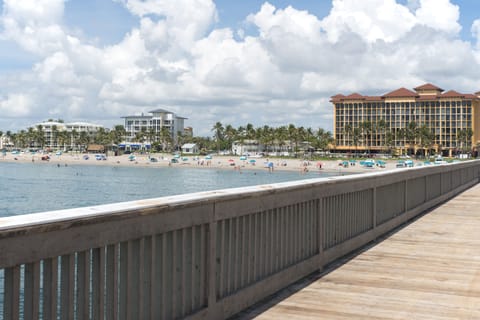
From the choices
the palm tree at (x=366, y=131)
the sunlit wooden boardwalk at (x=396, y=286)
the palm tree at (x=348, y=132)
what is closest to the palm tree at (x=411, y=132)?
the palm tree at (x=366, y=131)

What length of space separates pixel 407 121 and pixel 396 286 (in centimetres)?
17406

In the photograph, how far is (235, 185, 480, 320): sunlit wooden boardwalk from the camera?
510 centimetres

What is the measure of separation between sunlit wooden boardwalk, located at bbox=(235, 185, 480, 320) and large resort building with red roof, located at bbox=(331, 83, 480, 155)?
163m

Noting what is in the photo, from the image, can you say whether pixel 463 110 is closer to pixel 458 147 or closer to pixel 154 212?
pixel 458 147

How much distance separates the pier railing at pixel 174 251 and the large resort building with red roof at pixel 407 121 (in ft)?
542

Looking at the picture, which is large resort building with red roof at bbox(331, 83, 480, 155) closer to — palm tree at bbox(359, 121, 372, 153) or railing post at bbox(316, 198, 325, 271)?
palm tree at bbox(359, 121, 372, 153)

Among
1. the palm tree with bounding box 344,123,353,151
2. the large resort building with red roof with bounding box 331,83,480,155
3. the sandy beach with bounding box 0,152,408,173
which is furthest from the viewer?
the palm tree with bounding box 344,123,353,151

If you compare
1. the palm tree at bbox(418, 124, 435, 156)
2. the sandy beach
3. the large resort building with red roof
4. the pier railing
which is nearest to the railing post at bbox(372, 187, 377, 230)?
the pier railing

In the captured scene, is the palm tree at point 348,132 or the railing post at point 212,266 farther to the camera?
the palm tree at point 348,132

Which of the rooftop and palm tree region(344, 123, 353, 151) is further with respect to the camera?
palm tree region(344, 123, 353, 151)

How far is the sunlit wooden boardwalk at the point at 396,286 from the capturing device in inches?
201

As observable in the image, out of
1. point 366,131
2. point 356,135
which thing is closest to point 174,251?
point 366,131

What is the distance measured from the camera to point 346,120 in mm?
179750

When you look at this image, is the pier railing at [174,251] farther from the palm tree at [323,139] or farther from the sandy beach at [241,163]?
the palm tree at [323,139]
